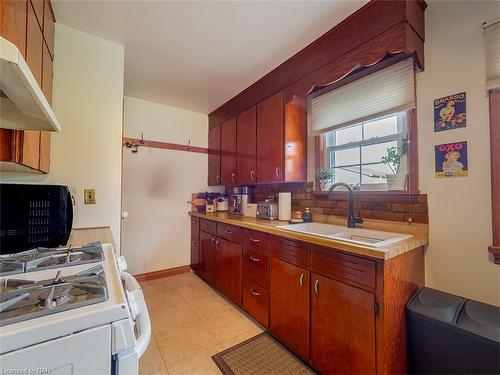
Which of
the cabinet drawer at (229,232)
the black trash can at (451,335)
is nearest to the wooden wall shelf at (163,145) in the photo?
the cabinet drawer at (229,232)

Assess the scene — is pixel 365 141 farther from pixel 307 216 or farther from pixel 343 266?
pixel 343 266

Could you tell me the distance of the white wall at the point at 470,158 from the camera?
1.26 m

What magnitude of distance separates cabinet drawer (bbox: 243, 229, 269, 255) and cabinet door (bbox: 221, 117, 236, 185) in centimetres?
98

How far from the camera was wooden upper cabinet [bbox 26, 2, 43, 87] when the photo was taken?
3.57 ft

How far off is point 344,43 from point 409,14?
0.39 meters

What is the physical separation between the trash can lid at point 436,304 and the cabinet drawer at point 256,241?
98 cm

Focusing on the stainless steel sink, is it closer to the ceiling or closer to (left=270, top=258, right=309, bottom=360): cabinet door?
(left=270, top=258, right=309, bottom=360): cabinet door

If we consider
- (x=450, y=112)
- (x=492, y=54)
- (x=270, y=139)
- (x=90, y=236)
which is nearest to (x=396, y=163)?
(x=450, y=112)

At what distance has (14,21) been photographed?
36.9 inches

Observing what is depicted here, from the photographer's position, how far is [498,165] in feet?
3.94

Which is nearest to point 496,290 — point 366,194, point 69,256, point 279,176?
point 366,194

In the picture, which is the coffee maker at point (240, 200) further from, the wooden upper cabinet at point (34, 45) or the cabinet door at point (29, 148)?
the wooden upper cabinet at point (34, 45)

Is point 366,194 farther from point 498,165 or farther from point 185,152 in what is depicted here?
point 185,152

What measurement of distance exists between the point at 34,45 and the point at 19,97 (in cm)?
80
